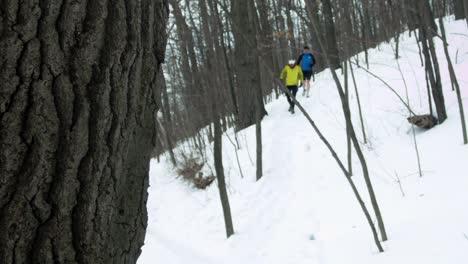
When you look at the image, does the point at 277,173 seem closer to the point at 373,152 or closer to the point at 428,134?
the point at 373,152

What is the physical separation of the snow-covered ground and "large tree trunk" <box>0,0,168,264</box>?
260 centimetres

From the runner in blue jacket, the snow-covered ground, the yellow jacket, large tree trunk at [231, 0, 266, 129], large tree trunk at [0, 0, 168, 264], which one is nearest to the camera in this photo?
large tree trunk at [0, 0, 168, 264]

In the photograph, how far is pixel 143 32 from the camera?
1.07 meters

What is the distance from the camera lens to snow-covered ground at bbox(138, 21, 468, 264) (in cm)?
365

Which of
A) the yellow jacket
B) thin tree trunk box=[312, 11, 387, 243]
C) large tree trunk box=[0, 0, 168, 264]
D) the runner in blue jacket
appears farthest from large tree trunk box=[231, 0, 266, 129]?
large tree trunk box=[0, 0, 168, 264]

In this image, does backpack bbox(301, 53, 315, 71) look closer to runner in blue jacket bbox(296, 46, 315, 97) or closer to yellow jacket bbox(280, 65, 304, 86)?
runner in blue jacket bbox(296, 46, 315, 97)

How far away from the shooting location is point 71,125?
899mm

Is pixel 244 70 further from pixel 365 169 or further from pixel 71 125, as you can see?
pixel 71 125

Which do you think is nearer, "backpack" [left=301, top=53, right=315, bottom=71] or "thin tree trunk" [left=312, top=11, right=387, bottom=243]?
"thin tree trunk" [left=312, top=11, right=387, bottom=243]

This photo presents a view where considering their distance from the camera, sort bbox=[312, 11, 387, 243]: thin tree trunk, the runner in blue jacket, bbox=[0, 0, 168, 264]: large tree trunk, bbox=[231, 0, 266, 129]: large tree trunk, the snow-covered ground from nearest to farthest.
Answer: bbox=[0, 0, 168, 264]: large tree trunk
bbox=[312, 11, 387, 243]: thin tree trunk
the snow-covered ground
bbox=[231, 0, 266, 129]: large tree trunk
the runner in blue jacket

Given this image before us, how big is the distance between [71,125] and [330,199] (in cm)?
468

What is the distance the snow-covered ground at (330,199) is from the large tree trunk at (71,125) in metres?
2.60

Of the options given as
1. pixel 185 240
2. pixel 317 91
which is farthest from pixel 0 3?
pixel 317 91

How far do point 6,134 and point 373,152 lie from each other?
20.9 ft
